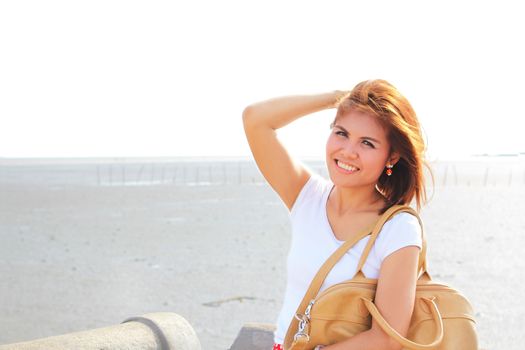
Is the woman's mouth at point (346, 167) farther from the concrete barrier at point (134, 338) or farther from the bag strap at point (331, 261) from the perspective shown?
the concrete barrier at point (134, 338)

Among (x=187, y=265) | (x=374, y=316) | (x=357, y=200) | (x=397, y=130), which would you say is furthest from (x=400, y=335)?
(x=187, y=265)

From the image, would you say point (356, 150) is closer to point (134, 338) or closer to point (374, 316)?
point (374, 316)

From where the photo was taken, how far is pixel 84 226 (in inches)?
776

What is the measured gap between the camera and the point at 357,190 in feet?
8.67

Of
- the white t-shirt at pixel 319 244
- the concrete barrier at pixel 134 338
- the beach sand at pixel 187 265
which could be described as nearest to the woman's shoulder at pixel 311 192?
the white t-shirt at pixel 319 244

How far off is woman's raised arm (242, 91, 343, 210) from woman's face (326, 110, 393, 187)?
27 centimetres

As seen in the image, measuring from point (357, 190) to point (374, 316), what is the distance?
0.51 meters

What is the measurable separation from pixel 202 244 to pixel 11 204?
14.7 metres

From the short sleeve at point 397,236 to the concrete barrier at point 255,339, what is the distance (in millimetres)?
2333

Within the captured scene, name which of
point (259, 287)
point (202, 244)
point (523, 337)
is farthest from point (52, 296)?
point (523, 337)

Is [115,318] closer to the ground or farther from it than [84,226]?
farther from it

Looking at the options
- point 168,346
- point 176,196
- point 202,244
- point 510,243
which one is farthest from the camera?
point 176,196

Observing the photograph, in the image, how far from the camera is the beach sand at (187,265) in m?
9.66

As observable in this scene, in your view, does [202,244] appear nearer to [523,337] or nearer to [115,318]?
[115,318]
